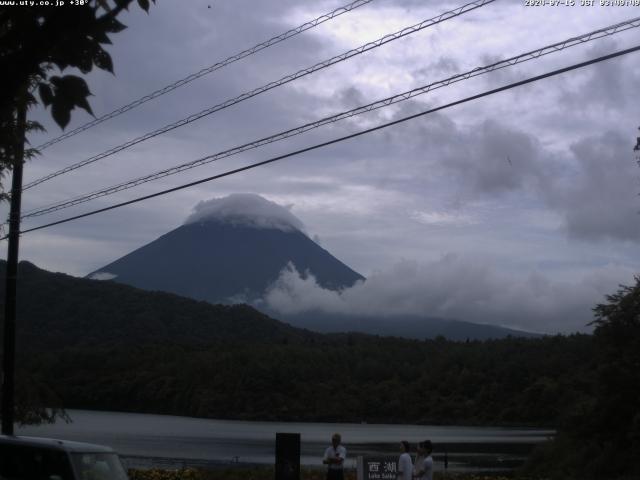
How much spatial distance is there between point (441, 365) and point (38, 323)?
4792cm

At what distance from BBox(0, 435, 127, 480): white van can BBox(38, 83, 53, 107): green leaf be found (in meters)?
7.76

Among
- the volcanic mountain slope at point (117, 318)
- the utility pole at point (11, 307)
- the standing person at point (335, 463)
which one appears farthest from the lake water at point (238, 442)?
the standing person at point (335, 463)

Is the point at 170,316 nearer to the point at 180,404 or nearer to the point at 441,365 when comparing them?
the point at 180,404

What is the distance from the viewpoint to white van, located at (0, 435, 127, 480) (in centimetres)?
1195

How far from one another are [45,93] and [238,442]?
64584 millimetres

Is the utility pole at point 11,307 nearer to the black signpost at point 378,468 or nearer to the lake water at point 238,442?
the black signpost at point 378,468

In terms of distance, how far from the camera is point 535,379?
306 ft

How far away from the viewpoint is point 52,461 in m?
12.0

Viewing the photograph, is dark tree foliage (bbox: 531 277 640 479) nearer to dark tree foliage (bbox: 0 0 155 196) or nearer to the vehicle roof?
the vehicle roof

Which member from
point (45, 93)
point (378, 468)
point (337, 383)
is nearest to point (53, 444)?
point (378, 468)

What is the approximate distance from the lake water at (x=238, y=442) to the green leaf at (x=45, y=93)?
31847 mm

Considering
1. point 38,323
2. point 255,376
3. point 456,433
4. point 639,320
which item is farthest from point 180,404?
point 639,320

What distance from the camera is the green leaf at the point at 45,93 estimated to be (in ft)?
16.8

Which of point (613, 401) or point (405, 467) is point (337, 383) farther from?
point (405, 467)
